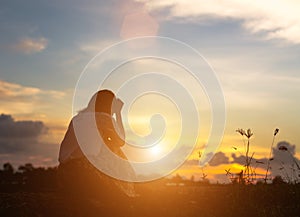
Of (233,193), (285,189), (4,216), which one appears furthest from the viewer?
(285,189)

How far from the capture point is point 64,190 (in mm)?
12234

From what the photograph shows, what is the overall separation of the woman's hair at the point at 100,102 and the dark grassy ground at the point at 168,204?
2.49 metres

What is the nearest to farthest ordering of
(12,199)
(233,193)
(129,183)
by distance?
(12,199) < (233,193) < (129,183)

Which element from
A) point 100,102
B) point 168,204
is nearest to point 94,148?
point 100,102

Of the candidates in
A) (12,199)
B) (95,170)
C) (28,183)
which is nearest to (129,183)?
(95,170)

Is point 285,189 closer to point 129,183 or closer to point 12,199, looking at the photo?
point 129,183

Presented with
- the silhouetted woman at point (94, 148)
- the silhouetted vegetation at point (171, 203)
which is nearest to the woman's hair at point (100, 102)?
the silhouetted woman at point (94, 148)

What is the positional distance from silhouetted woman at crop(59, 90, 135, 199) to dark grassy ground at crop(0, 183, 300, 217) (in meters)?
0.60

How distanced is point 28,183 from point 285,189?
27.4 feet

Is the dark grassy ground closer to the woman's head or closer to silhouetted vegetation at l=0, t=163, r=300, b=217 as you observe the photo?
silhouetted vegetation at l=0, t=163, r=300, b=217

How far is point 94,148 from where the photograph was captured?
12.7 metres

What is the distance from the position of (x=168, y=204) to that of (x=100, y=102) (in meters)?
3.56

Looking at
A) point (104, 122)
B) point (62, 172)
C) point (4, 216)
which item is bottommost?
point (4, 216)

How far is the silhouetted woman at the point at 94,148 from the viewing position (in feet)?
39.7
